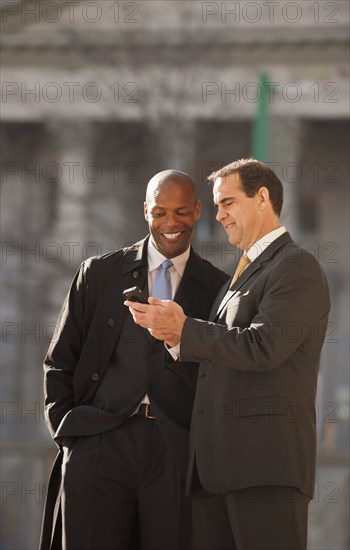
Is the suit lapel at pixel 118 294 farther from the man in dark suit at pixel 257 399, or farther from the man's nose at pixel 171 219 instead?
the man in dark suit at pixel 257 399

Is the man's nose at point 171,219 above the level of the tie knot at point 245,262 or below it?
above

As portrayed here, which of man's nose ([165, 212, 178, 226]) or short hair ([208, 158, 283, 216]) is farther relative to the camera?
man's nose ([165, 212, 178, 226])

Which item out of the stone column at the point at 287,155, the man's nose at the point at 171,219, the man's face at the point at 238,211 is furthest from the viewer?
the stone column at the point at 287,155

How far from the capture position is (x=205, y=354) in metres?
2.41

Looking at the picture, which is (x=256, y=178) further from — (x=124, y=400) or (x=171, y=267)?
(x=124, y=400)

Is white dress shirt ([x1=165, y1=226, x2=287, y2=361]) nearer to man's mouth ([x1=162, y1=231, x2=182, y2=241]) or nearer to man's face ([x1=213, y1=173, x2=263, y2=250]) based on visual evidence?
man's face ([x1=213, y1=173, x2=263, y2=250])

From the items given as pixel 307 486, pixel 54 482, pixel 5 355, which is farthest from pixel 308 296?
pixel 5 355

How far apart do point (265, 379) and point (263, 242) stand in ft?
1.31

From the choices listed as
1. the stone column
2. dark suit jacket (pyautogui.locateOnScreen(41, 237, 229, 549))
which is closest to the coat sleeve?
dark suit jacket (pyautogui.locateOnScreen(41, 237, 229, 549))

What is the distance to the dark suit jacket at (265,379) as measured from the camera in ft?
7.81

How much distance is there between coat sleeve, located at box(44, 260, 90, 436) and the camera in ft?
9.41

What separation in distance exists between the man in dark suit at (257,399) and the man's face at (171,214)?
0.32m

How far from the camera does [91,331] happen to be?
2873 mm

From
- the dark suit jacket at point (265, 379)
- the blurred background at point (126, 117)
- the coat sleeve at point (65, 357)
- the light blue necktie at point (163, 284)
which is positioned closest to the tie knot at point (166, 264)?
the light blue necktie at point (163, 284)
